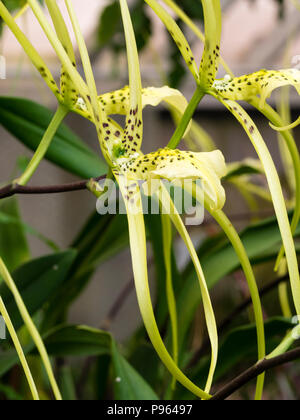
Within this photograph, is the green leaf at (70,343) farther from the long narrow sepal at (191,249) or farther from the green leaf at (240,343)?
the long narrow sepal at (191,249)

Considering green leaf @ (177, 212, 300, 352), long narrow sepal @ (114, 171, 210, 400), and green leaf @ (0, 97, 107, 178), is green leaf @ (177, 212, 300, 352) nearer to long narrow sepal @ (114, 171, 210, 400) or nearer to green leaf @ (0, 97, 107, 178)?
green leaf @ (0, 97, 107, 178)

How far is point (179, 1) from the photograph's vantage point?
633 mm

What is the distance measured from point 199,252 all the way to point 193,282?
0.09 meters

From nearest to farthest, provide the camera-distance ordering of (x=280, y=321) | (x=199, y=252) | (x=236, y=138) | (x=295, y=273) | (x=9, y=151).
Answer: (x=295, y=273) < (x=280, y=321) < (x=199, y=252) < (x=9, y=151) < (x=236, y=138)

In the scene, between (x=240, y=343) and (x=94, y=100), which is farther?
(x=240, y=343)

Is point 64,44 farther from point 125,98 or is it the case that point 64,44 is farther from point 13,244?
point 13,244

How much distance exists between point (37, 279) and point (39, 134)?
118 millimetres

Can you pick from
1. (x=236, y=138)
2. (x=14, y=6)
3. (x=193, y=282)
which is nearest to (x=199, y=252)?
(x=193, y=282)

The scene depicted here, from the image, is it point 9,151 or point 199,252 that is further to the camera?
point 9,151

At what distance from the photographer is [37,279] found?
408 mm

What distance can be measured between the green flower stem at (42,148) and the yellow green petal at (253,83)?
0.08m

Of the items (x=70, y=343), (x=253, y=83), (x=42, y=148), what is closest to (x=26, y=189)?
(x=42, y=148)

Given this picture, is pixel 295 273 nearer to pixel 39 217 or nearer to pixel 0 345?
pixel 0 345

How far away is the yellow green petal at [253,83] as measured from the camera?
24 centimetres
